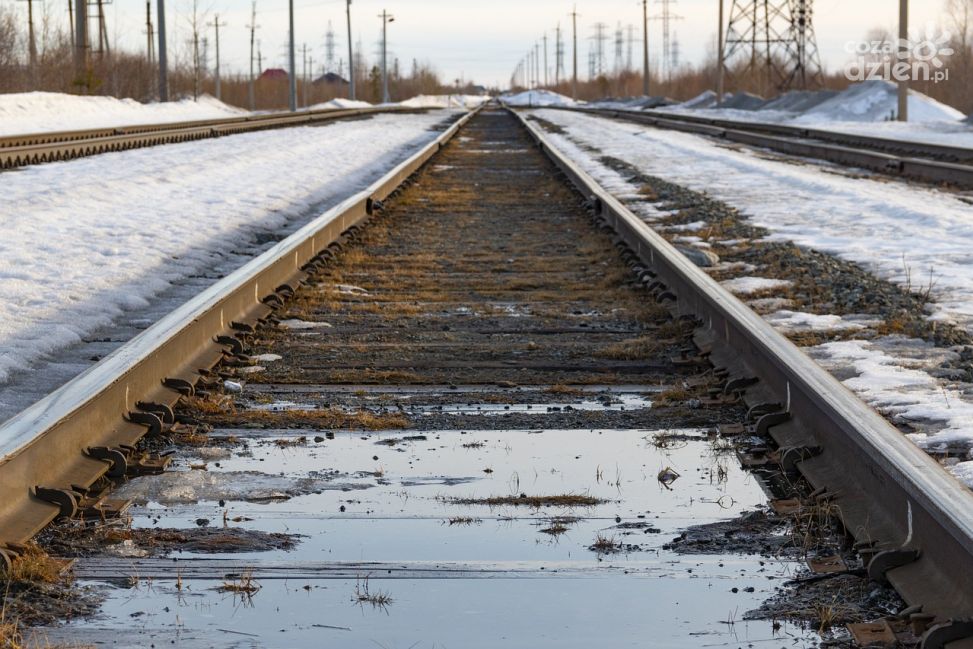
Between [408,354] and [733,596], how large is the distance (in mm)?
3034

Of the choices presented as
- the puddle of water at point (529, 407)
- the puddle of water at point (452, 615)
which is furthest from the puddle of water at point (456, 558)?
the puddle of water at point (529, 407)

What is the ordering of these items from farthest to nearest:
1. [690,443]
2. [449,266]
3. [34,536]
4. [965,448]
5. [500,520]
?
[449,266] < [690,443] < [965,448] < [500,520] < [34,536]

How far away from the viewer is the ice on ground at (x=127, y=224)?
22.5 feet

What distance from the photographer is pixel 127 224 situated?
11.6 m

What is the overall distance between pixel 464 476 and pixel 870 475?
1.22 meters

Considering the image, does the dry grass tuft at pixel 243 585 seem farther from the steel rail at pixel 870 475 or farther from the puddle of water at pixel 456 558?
the steel rail at pixel 870 475

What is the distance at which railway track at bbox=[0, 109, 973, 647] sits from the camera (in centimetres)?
295

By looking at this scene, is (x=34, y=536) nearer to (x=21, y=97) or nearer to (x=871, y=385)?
(x=871, y=385)

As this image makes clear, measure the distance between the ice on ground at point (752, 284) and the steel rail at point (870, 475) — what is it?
217 centimetres

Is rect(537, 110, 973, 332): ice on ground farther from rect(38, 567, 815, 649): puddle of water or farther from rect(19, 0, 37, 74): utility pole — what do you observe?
rect(19, 0, 37, 74): utility pole

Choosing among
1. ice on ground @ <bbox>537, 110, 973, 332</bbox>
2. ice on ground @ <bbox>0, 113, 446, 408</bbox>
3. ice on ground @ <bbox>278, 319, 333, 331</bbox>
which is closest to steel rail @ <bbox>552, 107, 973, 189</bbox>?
ice on ground @ <bbox>537, 110, 973, 332</bbox>

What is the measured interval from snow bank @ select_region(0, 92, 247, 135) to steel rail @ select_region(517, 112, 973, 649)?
31.4 m

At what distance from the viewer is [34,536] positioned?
3.35m

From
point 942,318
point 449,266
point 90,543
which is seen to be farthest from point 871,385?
point 449,266
